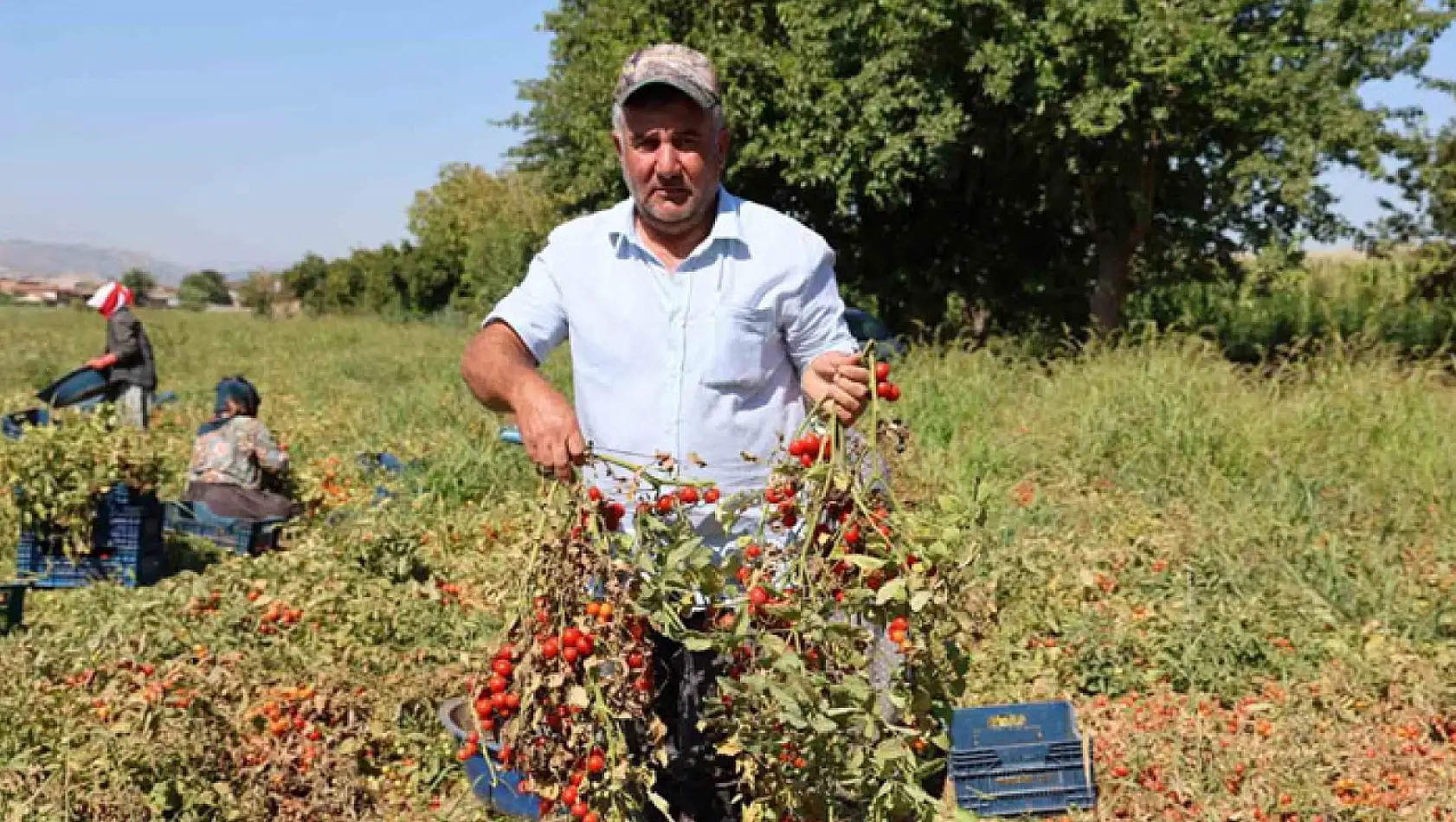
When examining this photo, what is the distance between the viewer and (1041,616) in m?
4.96

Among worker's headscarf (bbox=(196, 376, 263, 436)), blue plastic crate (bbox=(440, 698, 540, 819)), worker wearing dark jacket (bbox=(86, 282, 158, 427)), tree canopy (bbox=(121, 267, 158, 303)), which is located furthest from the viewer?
tree canopy (bbox=(121, 267, 158, 303))

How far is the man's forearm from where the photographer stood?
2.15 meters

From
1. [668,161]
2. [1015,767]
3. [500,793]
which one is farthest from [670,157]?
[1015,767]

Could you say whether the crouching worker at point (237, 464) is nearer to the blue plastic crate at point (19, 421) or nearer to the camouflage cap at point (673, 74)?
the blue plastic crate at point (19, 421)

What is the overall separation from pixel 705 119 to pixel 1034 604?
133 inches

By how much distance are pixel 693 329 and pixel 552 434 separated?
445mm

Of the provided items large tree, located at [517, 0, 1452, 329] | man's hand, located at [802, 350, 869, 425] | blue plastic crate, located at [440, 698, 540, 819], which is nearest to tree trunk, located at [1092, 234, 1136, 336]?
large tree, located at [517, 0, 1452, 329]

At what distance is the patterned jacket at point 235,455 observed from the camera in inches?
256

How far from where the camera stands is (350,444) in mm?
9031

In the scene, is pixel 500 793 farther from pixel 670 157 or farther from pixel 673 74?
pixel 673 74

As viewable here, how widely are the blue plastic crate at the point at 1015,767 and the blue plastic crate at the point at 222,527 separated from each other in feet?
12.9

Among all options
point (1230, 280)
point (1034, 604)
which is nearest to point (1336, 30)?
point (1230, 280)

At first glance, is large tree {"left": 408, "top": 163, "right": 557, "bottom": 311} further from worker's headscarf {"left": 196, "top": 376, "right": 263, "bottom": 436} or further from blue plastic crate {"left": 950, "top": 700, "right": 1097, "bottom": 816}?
A: blue plastic crate {"left": 950, "top": 700, "right": 1097, "bottom": 816}

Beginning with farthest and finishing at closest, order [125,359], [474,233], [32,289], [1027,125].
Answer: [32,289], [474,233], [1027,125], [125,359]
